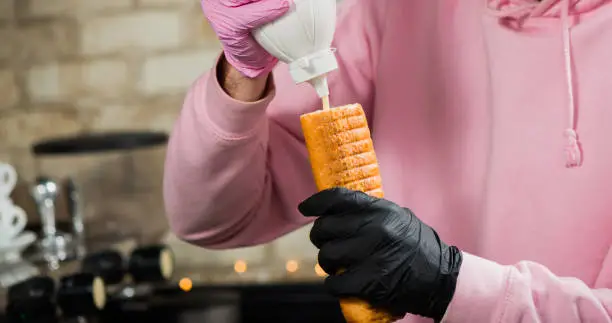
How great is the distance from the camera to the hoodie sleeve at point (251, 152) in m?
0.77

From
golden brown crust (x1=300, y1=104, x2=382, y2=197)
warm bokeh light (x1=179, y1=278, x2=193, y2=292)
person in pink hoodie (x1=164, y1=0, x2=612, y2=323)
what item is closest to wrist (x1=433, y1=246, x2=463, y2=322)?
person in pink hoodie (x1=164, y1=0, x2=612, y2=323)

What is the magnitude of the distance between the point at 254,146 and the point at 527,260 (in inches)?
13.0

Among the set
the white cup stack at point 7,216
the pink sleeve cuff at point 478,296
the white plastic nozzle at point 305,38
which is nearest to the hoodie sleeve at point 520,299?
the pink sleeve cuff at point 478,296

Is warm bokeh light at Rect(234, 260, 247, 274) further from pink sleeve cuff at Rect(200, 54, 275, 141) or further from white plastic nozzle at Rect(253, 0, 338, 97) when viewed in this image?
white plastic nozzle at Rect(253, 0, 338, 97)

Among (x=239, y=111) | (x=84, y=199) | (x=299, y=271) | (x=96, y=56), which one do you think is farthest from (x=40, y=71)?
(x=239, y=111)

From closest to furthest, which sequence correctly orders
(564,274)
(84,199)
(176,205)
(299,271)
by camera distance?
(564,274) < (176,205) < (299,271) < (84,199)

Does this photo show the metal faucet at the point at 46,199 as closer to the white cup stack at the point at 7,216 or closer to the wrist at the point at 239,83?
the white cup stack at the point at 7,216

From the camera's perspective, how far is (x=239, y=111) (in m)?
0.74

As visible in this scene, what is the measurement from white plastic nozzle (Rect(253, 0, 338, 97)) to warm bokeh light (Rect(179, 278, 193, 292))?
3.46ft

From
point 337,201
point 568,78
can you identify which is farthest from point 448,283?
point 568,78

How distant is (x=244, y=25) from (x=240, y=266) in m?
1.16

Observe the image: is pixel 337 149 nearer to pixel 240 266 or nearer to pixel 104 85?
pixel 240 266

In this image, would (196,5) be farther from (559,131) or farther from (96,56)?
(559,131)

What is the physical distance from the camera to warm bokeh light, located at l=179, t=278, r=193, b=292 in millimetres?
1594
